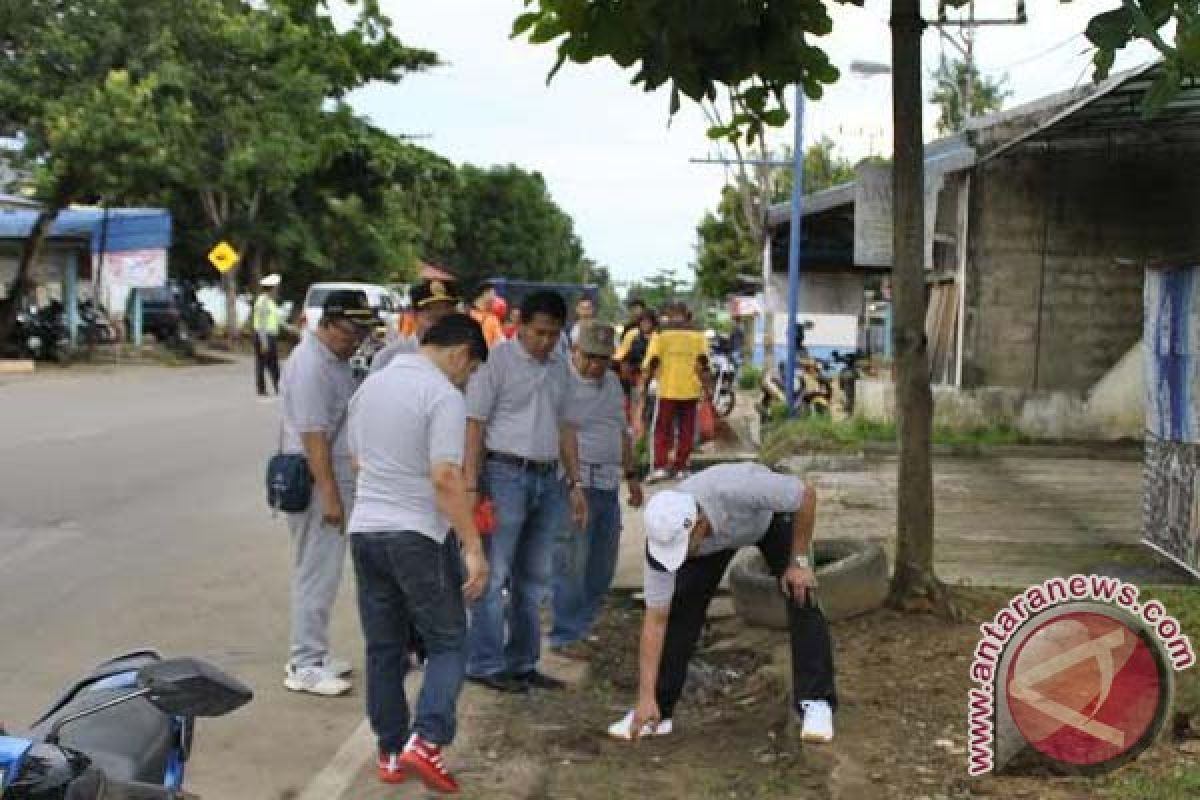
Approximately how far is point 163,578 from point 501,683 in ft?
10.2

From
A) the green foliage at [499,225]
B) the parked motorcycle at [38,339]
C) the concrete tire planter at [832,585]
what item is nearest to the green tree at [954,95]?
the parked motorcycle at [38,339]

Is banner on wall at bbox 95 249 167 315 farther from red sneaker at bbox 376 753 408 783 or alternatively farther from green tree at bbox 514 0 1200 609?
red sneaker at bbox 376 753 408 783

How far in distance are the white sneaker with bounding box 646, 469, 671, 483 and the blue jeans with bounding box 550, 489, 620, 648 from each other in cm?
644

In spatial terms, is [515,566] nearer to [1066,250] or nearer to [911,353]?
[911,353]

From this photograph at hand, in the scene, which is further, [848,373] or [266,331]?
[848,373]

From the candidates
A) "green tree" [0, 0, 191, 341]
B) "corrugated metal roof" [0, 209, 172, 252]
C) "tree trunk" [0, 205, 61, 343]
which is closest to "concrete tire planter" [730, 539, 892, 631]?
"green tree" [0, 0, 191, 341]

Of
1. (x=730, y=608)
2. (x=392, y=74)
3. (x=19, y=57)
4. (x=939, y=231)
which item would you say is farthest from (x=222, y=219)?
(x=730, y=608)

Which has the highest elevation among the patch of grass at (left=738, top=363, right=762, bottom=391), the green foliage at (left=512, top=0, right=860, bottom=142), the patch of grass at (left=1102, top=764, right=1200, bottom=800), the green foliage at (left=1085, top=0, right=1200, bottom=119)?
the green foliage at (left=512, top=0, right=860, bottom=142)

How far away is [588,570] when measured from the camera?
742 cm

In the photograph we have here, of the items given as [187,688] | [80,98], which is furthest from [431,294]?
[80,98]

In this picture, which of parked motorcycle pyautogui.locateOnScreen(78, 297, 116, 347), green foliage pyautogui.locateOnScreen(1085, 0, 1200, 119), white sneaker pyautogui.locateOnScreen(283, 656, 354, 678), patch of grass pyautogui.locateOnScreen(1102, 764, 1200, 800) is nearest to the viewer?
green foliage pyautogui.locateOnScreen(1085, 0, 1200, 119)

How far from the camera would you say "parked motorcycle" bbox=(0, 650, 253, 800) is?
247cm

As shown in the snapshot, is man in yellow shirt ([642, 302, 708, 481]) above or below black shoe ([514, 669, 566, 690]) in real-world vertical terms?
above

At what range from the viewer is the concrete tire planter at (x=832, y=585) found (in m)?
7.05
